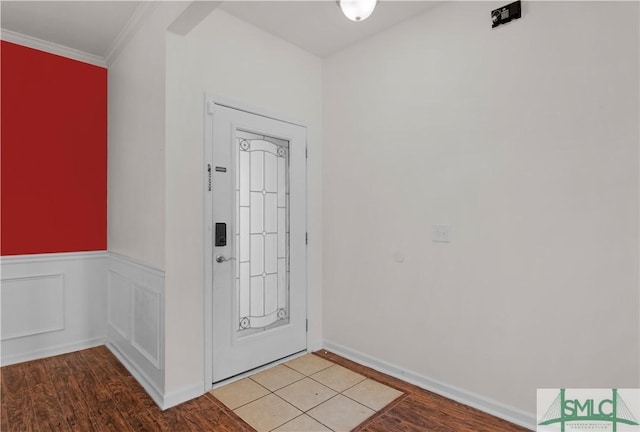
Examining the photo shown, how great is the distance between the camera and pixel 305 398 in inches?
97.9

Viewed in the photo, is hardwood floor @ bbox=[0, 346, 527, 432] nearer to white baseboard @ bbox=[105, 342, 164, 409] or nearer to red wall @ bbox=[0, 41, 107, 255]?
white baseboard @ bbox=[105, 342, 164, 409]

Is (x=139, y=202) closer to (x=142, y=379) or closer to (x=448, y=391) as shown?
(x=142, y=379)

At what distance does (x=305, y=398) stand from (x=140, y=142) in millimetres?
2371

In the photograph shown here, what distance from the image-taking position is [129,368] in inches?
114

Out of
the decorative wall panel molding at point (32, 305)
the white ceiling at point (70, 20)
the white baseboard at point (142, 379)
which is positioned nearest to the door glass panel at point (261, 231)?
the white baseboard at point (142, 379)

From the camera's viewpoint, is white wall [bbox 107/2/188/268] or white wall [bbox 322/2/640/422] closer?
white wall [bbox 322/2/640/422]

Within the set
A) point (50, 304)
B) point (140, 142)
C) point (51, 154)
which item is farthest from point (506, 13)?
point (50, 304)

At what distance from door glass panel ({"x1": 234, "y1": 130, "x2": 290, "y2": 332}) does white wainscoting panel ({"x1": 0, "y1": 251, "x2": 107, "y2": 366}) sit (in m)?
1.74

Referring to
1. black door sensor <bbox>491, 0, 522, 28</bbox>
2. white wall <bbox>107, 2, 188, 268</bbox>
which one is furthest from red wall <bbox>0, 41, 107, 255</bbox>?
black door sensor <bbox>491, 0, 522, 28</bbox>

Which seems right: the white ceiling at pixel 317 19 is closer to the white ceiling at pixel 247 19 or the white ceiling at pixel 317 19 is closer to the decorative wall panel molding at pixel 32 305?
the white ceiling at pixel 247 19

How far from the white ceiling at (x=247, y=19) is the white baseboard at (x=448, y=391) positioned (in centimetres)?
286

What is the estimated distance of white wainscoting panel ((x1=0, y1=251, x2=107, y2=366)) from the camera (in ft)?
9.97

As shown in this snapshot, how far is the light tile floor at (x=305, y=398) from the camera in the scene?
2.21 m

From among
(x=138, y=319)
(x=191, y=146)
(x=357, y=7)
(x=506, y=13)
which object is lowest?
(x=138, y=319)
